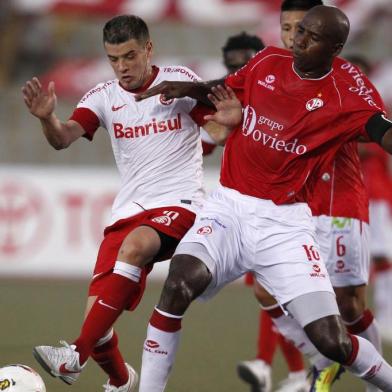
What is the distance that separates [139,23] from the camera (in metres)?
6.30

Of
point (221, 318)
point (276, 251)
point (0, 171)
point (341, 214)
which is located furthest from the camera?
point (0, 171)

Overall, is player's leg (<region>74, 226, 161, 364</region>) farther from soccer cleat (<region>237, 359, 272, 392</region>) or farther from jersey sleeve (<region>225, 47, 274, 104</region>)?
soccer cleat (<region>237, 359, 272, 392</region>)

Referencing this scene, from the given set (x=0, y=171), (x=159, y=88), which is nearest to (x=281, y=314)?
(x=159, y=88)

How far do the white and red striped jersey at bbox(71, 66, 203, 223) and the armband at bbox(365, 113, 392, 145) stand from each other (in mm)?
1085

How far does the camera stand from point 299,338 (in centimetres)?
685

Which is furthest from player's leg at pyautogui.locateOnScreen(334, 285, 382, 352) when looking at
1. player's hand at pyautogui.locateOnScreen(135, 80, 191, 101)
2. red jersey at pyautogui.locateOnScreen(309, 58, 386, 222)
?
player's hand at pyautogui.locateOnScreen(135, 80, 191, 101)

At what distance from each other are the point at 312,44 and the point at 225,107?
591 mm

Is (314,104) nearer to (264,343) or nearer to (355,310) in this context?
(355,310)

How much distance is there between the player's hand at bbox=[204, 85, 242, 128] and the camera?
6.04m

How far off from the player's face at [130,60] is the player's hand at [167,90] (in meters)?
0.19

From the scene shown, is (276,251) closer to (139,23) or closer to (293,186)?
(293,186)

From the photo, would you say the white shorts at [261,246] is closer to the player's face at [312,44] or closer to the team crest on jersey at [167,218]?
the team crest on jersey at [167,218]

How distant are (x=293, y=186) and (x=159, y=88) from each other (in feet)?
2.98

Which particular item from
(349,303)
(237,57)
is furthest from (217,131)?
(349,303)
